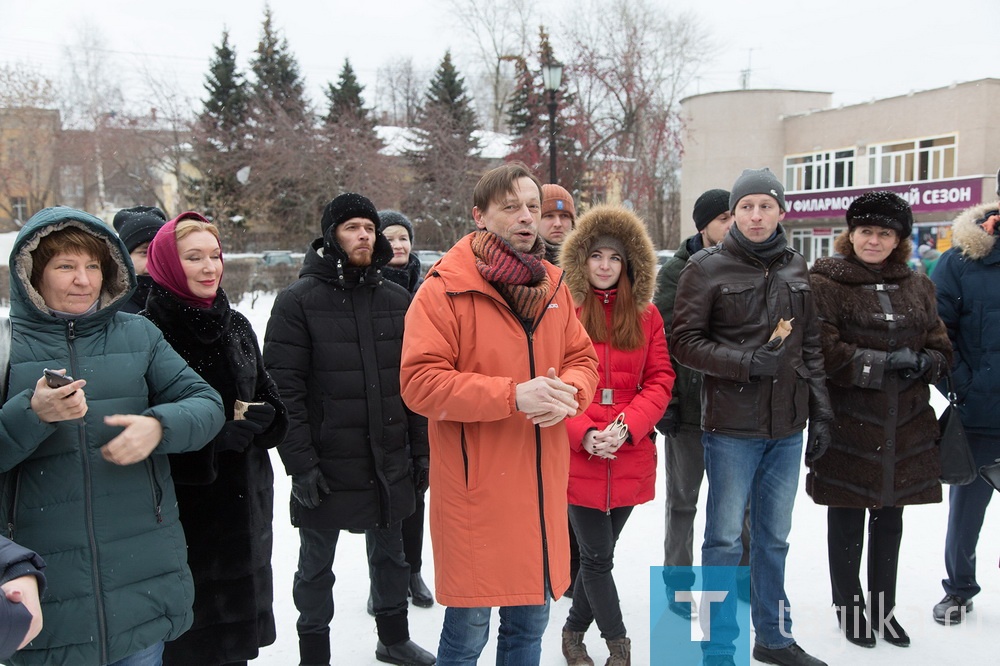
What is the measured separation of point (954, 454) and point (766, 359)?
1309mm

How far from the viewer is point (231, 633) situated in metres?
2.65

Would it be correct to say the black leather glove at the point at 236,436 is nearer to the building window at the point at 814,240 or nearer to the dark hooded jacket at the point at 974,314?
the dark hooded jacket at the point at 974,314

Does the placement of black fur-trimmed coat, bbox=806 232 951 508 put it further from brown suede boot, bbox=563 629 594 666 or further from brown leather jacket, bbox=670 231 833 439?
brown suede boot, bbox=563 629 594 666

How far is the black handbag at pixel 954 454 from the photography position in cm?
358

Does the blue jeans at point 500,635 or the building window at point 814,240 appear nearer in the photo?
the blue jeans at point 500,635

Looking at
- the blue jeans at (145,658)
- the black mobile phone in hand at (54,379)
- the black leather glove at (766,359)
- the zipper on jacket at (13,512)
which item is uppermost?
the black mobile phone in hand at (54,379)

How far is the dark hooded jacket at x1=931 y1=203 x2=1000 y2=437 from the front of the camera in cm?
374

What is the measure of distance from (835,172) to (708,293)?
4035 cm

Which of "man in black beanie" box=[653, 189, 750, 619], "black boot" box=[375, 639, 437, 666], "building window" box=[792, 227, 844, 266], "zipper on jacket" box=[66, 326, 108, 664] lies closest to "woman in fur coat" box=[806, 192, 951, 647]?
"man in black beanie" box=[653, 189, 750, 619]

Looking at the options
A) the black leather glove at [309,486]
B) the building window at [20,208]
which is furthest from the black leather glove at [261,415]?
the building window at [20,208]

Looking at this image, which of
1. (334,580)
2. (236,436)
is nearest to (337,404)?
(236,436)

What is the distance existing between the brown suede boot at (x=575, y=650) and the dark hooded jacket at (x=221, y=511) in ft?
4.76

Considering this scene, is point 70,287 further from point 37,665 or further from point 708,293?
point 708,293

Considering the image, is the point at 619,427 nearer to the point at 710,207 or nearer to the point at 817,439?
the point at 817,439
